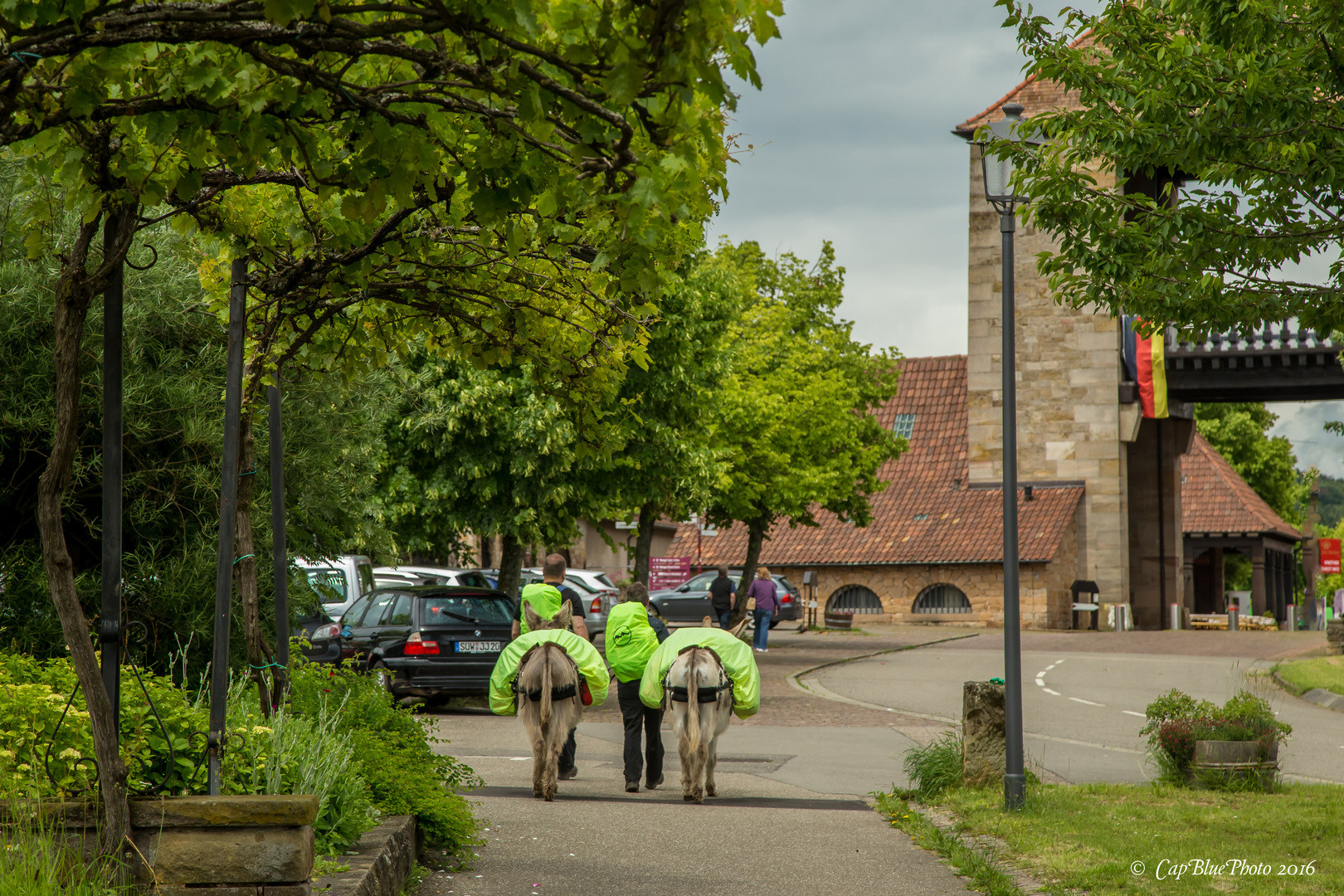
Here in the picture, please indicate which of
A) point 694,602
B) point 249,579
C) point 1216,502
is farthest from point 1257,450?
point 249,579

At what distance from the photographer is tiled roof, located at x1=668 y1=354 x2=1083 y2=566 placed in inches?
1532

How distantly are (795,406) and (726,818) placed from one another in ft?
59.7

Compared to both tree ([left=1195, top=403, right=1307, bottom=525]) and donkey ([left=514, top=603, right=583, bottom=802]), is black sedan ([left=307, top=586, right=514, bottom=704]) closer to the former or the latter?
donkey ([left=514, top=603, right=583, bottom=802])

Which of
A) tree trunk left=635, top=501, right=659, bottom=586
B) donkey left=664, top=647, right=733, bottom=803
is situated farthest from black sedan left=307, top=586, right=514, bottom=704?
tree trunk left=635, top=501, right=659, bottom=586

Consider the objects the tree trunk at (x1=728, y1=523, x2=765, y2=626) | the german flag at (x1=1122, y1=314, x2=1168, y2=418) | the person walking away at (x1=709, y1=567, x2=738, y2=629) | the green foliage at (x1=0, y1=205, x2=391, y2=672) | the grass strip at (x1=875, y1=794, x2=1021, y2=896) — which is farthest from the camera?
the german flag at (x1=1122, y1=314, x2=1168, y2=418)

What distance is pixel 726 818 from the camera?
28.8ft

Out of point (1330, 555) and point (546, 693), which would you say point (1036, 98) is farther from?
point (546, 693)

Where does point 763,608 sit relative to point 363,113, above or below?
below

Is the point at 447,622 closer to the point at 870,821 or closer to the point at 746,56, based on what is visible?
the point at 870,821

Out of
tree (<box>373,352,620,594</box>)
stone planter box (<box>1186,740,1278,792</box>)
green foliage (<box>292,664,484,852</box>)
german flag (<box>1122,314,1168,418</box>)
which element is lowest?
stone planter box (<box>1186,740,1278,792</box>)

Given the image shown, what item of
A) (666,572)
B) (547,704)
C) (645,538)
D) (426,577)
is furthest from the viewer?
(666,572)

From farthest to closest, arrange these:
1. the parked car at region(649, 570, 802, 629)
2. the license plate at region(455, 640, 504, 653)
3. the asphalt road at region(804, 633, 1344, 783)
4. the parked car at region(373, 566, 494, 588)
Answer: the parked car at region(649, 570, 802, 629) < the parked car at region(373, 566, 494, 588) < the license plate at region(455, 640, 504, 653) < the asphalt road at region(804, 633, 1344, 783)

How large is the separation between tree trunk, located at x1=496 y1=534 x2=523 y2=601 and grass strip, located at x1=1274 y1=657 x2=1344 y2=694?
11.8 metres

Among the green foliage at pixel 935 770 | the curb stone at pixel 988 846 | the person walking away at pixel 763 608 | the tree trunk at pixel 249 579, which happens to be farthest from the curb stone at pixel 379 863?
the person walking away at pixel 763 608
